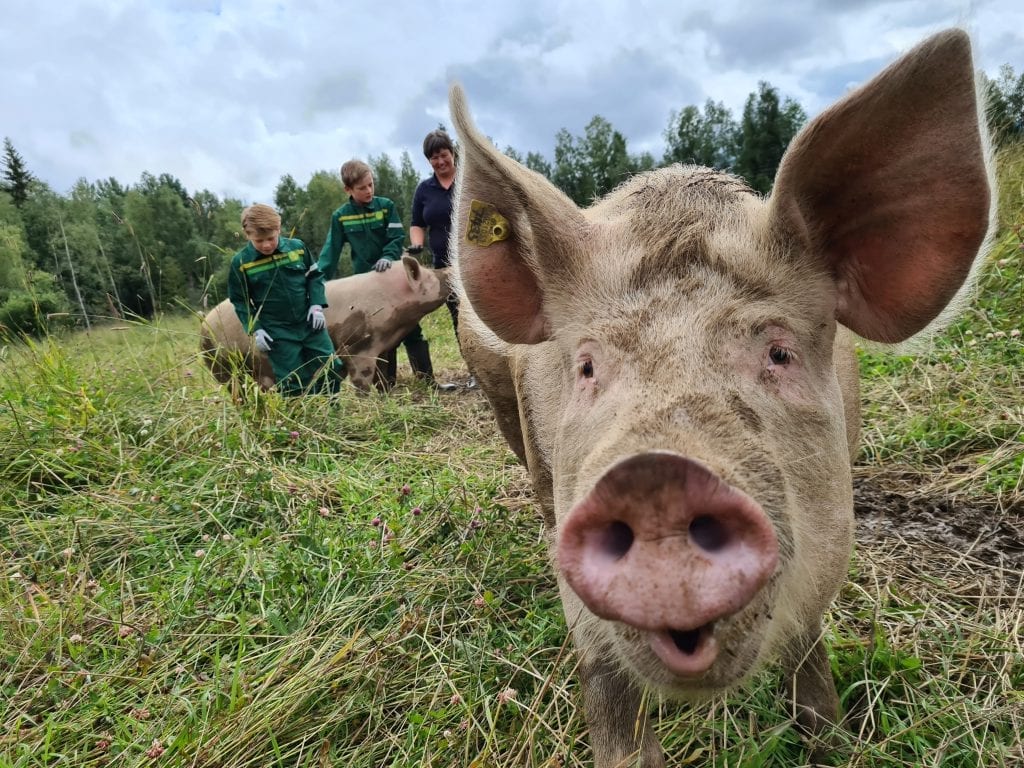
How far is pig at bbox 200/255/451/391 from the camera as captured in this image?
27.2 feet

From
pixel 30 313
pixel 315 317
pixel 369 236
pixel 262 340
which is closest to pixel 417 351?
pixel 369 236

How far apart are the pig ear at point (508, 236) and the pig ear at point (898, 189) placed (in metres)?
0.66

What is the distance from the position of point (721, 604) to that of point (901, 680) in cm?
159

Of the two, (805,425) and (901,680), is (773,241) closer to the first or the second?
(805,425)

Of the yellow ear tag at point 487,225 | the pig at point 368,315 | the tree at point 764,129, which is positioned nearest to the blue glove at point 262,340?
the pig at point 368,315

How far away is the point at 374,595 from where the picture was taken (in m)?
2.77

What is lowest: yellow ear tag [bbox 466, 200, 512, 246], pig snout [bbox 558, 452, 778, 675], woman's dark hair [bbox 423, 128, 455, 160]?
pig snout [bbox 558, 452, 778, 675]

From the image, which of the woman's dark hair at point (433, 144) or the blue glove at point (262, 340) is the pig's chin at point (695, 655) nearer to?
the blue glove at point (262, 340)

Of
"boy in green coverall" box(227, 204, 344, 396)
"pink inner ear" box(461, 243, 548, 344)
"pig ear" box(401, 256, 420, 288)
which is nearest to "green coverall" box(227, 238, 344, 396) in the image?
"boy in green coverall" box(227, 204, 344, 396)

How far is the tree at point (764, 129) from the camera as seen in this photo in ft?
159

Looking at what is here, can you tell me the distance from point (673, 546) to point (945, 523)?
9.17 ft

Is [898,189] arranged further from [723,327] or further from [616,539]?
[616,539]

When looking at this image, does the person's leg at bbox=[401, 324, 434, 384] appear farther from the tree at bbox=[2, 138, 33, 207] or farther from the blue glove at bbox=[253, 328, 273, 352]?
the tree at bbox=[2, 138, 33, 207]

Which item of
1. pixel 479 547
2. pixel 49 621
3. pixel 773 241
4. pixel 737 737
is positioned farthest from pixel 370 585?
pixel 773 241
